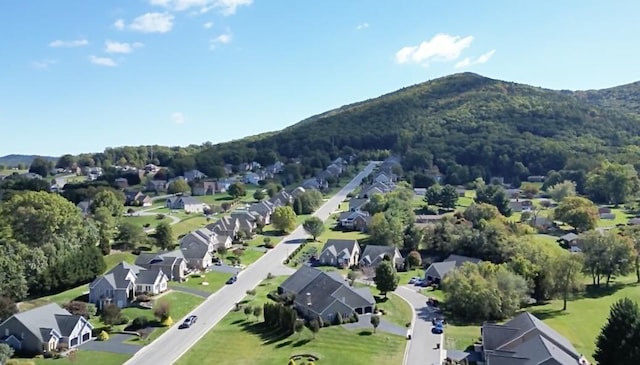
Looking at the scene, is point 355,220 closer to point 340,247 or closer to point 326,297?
point 340,247

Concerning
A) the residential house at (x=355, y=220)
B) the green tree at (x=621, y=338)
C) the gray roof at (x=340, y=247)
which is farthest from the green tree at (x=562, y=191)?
the green tree at (x=621, y=338)

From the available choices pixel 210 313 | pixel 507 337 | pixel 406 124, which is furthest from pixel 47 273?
pixel 406 124

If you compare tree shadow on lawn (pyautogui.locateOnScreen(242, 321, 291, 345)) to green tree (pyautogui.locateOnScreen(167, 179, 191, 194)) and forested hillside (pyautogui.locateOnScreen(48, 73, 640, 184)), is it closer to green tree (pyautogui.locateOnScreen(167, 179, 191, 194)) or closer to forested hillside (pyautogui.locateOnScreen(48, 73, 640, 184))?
green tree (pyautogui.locateOnScreen(167, 179, 191, 194))

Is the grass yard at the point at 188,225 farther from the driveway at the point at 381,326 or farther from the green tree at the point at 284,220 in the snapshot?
the driveway at the point at 381,326

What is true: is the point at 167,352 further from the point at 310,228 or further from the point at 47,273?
the point at 310,228

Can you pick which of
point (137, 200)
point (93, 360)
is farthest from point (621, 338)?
point (137, 200)

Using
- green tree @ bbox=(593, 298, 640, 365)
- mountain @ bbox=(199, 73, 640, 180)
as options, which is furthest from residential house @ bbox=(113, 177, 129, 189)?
green tree @ bbox=(593, 298, 640, 365)
